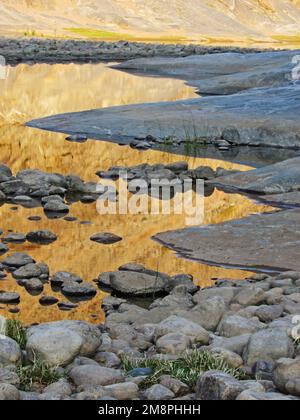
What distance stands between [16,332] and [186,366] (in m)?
1.44

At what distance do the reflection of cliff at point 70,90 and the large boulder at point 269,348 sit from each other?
1886 cm

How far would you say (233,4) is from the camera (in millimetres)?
134875

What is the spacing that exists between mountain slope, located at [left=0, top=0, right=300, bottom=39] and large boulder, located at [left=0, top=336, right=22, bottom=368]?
285ft

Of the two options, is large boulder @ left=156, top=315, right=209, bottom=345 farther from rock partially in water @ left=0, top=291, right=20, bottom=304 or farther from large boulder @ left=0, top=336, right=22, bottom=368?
rock partially in water @ left=0, top=291, right=20, bottom=304

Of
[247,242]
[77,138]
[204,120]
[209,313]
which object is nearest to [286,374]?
[209,313]

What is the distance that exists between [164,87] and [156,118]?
46.6ft

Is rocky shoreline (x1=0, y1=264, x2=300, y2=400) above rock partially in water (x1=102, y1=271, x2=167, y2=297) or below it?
above

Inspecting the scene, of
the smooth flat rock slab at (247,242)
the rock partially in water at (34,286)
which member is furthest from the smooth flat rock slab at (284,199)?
the rock partially in water at (34,286)

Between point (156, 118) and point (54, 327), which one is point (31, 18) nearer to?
point (156, 118)

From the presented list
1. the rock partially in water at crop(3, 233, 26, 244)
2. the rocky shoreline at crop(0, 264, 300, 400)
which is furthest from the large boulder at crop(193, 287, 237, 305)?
the rock partially in water at crop(3, 233, 26, 244)

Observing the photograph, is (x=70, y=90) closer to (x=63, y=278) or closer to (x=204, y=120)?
(x=204, y=120)

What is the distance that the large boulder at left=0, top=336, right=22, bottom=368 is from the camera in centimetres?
611

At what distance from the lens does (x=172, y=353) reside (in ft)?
22.2
